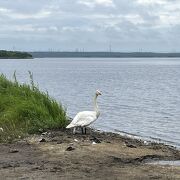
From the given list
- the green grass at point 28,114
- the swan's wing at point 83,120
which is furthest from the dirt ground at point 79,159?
the green grass at point 28,114

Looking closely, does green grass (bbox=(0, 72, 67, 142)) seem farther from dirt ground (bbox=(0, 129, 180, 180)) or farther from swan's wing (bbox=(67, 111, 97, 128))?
swan's wing (bbox=(67, 111, 97, 128))

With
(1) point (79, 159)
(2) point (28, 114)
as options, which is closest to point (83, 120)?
(2) point (28, 114)

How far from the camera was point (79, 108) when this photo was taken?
110ft

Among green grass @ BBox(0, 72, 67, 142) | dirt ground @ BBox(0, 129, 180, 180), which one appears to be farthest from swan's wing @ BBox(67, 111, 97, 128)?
green grass @ BBox(0, 72, 67, 142)

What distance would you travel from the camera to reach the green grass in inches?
614

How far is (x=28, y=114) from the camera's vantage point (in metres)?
16.4

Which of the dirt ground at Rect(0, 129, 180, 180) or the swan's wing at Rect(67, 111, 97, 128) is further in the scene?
the swan's wing at Rect(67, 111, 97, 128)

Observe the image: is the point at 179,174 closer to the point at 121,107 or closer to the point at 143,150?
the point at 143,150

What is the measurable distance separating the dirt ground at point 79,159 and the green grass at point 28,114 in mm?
641

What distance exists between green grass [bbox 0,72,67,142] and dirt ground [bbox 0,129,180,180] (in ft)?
2.10

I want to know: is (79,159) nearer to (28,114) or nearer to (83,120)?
(83,120)

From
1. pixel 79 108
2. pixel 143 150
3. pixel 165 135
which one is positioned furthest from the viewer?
pixel 79 108

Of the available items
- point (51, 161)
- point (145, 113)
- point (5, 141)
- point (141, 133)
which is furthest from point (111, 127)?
point (51, 161)

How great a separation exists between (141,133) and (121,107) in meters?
12.1
